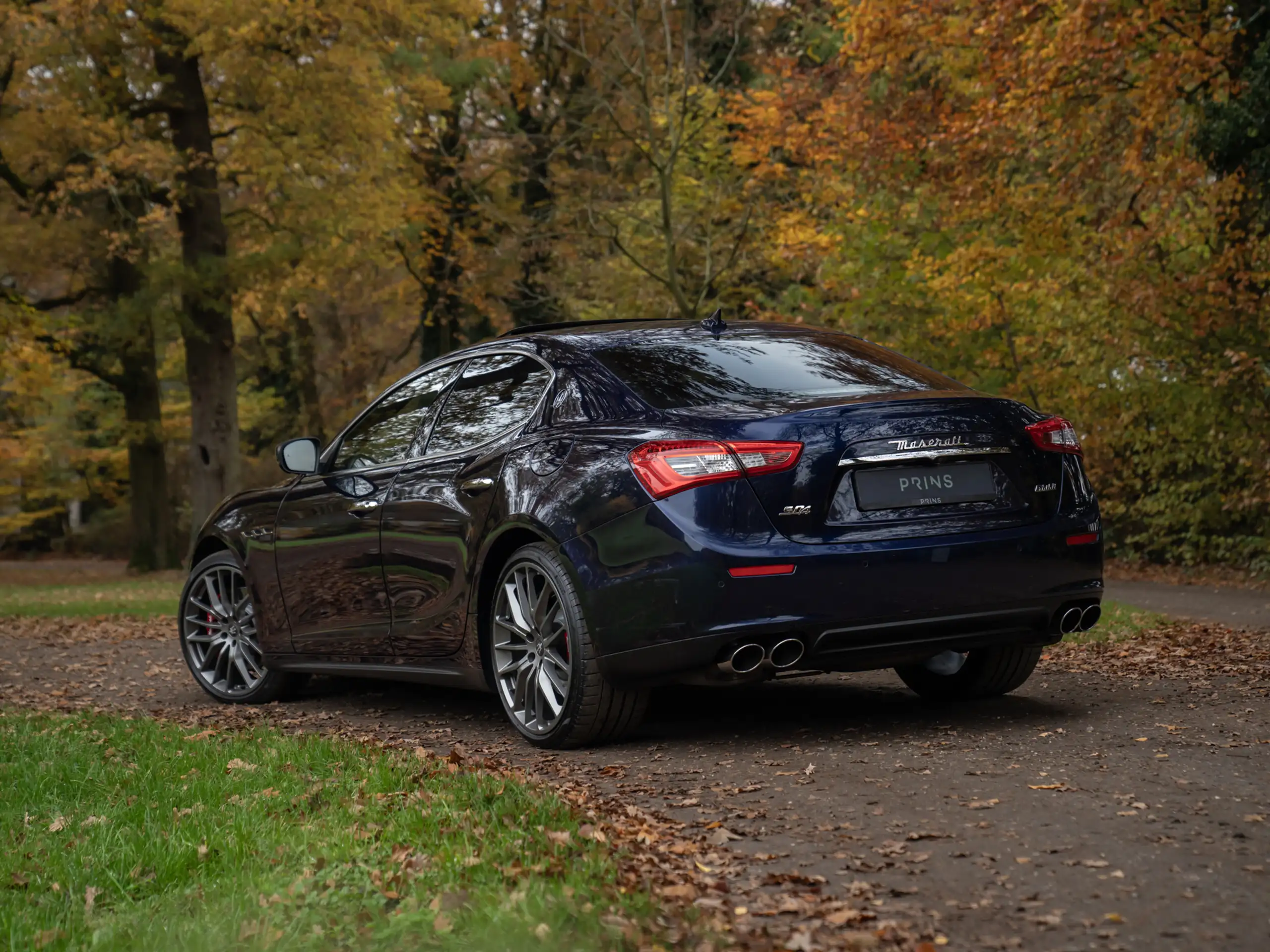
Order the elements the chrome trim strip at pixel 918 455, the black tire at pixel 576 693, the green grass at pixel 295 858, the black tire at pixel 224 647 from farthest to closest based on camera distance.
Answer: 1. the black tire at pixel 224 647
2. the black tire at pixel 576 693
3. the chrome trim strip at pixel 918 455
4. the green grass at pixel 295 858

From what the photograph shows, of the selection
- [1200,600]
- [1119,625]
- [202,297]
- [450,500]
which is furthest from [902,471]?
[202,297]

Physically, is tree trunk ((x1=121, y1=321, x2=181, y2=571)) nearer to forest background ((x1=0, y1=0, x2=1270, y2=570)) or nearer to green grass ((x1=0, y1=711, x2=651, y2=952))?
forest background ((x1=0, y1=0, x2=1270, y2=570))

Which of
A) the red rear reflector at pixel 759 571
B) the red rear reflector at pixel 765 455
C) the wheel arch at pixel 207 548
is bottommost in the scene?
the wheel arch at pixel 207 548

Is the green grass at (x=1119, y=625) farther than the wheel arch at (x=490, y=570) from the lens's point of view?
Yes

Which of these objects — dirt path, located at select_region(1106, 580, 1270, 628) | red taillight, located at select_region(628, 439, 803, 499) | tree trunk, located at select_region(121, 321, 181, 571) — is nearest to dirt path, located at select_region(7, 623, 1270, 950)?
red taillight, located at select_region(628, 439, 803, 499)

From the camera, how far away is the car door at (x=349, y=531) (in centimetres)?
723

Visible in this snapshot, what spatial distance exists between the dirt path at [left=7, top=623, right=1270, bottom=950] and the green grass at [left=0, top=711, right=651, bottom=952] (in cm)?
43

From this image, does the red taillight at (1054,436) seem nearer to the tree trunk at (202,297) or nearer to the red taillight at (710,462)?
the red taillight at (710,462)

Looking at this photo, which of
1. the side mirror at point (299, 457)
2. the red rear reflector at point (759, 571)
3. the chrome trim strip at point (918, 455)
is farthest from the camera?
the side mirror at point (299, 457)

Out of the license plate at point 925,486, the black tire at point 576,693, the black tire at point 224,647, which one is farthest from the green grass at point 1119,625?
the black tire at point 224,647

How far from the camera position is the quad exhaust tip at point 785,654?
5555 mm

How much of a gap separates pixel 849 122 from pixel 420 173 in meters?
11.3

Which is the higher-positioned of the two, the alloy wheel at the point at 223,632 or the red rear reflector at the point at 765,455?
the red rear reflector at the point at 765,455

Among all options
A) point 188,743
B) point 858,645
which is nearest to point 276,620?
point 188,743
